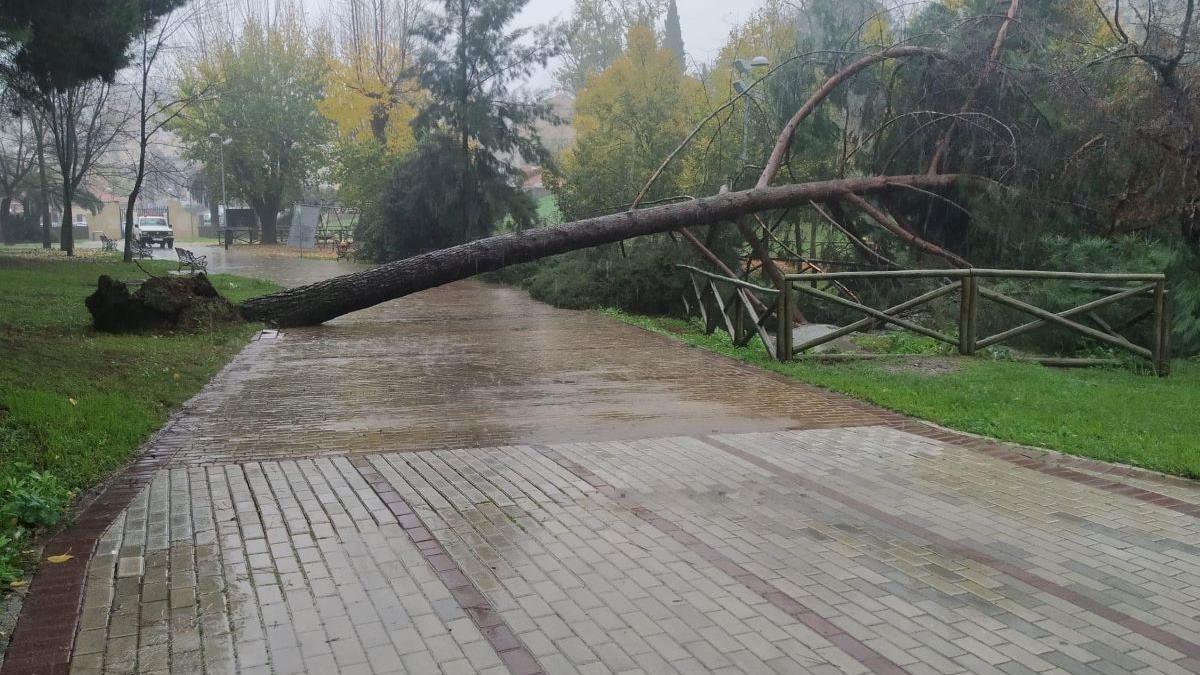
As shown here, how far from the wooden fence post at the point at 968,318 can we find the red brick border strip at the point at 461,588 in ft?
24.8

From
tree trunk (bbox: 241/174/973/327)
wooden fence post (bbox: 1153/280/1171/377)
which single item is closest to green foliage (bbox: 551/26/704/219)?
tree trunk (bbox: 241/174/973/327)

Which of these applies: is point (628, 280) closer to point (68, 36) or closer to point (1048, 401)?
point (68, 36)

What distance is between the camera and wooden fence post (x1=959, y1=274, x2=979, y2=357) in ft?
35.1

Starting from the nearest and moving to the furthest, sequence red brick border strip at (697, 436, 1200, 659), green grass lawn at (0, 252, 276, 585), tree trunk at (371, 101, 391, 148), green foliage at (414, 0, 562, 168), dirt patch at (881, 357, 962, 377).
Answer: red brick border strip at (697, 436, 1200, 659) → green grass lawn at (0, 252, 276, 585) → dirt patch at (881, 357, 962, 377) → green foliage at (414, 0, 562, 168) → tree trunk at (371, 101, 391, 148)

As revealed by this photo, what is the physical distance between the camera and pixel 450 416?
25.6 feet

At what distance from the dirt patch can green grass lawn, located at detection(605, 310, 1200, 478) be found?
0.07 feet

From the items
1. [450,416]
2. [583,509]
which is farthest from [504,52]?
[583,509]

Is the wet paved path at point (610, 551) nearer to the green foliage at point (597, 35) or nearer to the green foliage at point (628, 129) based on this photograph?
the green foliage at point (628, 129)

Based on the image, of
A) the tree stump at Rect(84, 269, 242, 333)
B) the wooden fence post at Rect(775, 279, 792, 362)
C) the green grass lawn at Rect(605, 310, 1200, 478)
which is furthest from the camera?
the tree stump at Rect(84, 269, 242, 333)

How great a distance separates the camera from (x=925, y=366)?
10211 millimetres

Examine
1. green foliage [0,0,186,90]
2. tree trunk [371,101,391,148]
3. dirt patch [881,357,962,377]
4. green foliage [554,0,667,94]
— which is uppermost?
green foliage [554,0,667,94]

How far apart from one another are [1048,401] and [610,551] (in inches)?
214

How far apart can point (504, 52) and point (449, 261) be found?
1525 centimetres

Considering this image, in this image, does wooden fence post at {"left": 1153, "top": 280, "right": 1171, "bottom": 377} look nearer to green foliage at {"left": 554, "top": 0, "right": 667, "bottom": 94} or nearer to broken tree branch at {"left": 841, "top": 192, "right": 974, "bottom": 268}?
broken tree branch at {"left": 841, "top": 192, "right": 974, "bottom": 268}
